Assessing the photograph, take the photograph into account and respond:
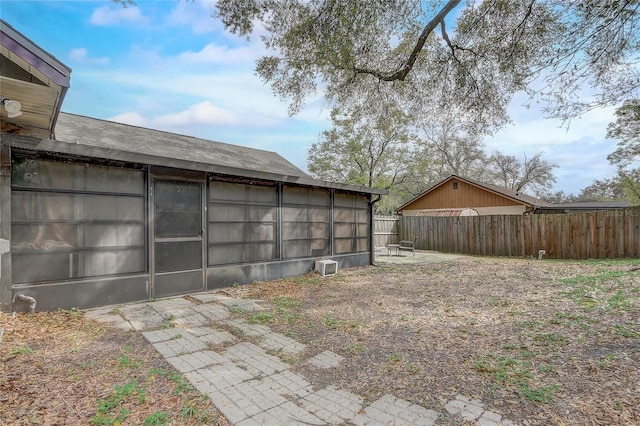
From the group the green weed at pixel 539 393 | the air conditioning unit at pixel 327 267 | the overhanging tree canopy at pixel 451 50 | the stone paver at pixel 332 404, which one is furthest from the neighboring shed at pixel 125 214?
the green weed at pixel 539 393

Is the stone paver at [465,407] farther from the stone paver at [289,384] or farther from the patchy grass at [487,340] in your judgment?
the stone paver at [289,384]

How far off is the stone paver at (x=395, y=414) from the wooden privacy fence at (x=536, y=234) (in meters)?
11.5

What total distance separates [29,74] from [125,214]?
7.46 ft

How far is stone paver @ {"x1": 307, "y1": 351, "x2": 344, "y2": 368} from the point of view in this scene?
2.97 m

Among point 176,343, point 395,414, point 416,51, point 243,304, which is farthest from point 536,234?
point 176,343

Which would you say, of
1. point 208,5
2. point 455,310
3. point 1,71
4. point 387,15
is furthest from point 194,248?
point 387,15

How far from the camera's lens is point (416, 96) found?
7.16 m

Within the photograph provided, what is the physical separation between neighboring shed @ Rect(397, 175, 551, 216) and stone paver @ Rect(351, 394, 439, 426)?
51.0 ft

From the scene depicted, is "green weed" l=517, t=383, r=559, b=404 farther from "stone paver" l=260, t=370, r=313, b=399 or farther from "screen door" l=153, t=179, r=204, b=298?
"screen door" l=153, t=179, r=204, b=298

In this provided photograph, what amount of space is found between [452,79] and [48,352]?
7.61 meters

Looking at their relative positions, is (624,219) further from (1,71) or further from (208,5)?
(1,71)

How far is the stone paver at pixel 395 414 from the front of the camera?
208cm

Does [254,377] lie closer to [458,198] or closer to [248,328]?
[248,328]

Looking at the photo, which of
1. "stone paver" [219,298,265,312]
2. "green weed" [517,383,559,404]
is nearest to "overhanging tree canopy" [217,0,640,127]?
"green weed" [517,383,559,404]
